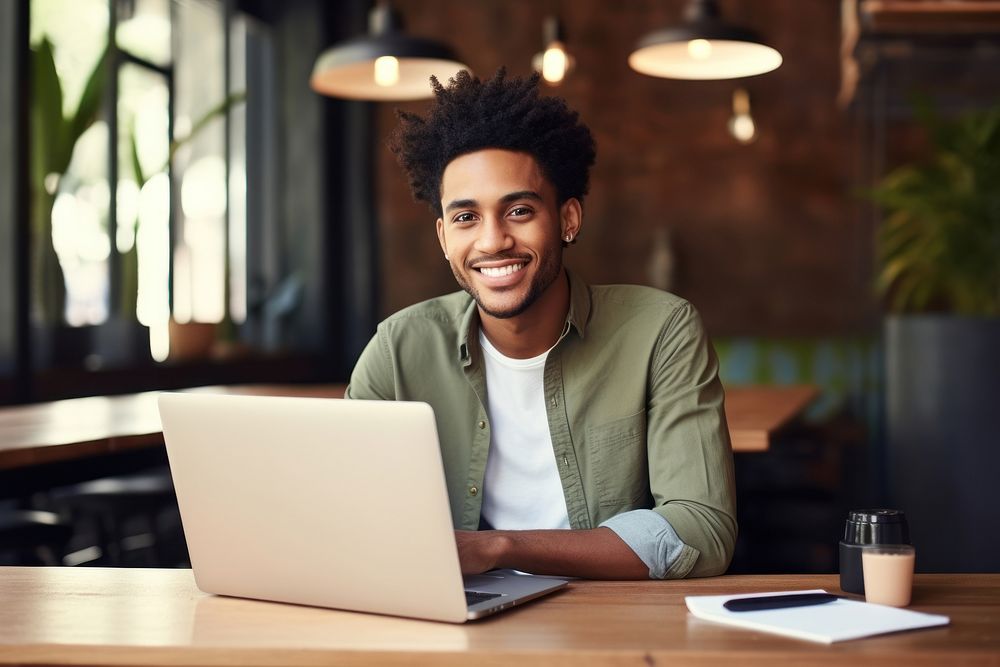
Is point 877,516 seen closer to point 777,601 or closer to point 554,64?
point 777,601

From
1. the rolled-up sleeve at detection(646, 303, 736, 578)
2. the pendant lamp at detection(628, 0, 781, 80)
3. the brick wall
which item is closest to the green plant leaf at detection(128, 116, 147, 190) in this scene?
the pendant lamp at detection(628, 0, 781, 80)

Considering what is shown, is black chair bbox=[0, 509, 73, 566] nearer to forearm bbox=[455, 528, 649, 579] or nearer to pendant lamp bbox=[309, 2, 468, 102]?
pendant lamp bbox=[309, 2, 468, 102]

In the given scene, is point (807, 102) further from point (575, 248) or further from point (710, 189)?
point (575, 248)

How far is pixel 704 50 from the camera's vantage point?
3.62m

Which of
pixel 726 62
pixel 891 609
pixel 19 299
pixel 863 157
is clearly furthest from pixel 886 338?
pixel 891 609

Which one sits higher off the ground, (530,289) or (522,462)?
(530,289)

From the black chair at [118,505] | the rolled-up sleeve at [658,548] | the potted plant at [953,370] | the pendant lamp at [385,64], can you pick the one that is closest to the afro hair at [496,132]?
the rolled-up sleeve at [658,548]

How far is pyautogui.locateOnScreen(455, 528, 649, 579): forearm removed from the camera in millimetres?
1386

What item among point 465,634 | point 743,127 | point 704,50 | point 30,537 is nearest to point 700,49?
point 704,50

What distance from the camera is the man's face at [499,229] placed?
1.74 meters

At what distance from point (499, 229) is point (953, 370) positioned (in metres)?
2.79

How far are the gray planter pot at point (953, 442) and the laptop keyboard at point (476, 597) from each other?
2.91 metres

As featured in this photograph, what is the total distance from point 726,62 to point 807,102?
340 cm

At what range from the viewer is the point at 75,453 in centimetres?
260
